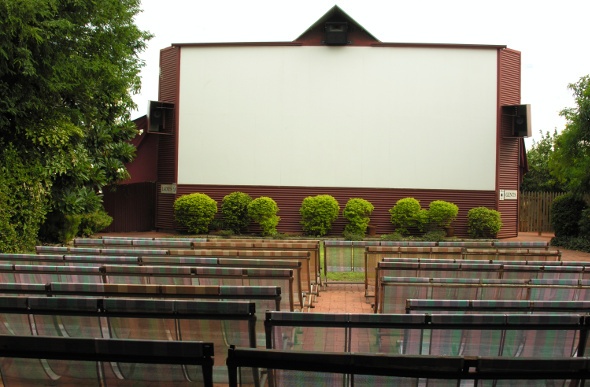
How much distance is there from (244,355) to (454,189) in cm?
2193

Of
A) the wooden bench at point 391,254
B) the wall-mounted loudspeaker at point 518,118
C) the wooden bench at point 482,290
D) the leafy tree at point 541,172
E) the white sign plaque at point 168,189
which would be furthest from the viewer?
the leafy tree at point 541,172

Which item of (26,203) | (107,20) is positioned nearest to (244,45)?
(107,20)

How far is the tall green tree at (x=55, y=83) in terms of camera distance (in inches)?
460

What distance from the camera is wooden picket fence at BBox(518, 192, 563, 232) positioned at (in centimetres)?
2906

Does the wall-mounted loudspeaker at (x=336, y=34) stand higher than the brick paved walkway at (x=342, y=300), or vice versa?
the wall-mounted loudspeaker at (x=336, y=34)

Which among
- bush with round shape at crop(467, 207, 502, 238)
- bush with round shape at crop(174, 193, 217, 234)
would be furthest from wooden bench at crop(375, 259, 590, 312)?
bush with round shape at crop(174, 193, 217, 234)

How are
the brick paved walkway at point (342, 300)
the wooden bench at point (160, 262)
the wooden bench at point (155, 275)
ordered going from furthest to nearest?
the brick paved walkway at point (342, 300), the wooden bench at point (160, 262), the wooden bench at point (155, 275)

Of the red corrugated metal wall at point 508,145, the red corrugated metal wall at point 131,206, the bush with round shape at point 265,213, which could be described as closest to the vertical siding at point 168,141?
the red corrugated metal wall at point 131,206

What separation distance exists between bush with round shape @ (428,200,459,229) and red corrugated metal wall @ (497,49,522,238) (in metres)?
2.40

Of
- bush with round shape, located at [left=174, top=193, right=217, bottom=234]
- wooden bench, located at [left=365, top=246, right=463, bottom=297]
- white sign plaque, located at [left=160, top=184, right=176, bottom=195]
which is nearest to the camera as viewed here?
wooden bench, located at [left=365, top=246, right=463, bottom=297]

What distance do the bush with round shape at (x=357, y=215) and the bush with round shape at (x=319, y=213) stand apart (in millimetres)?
528

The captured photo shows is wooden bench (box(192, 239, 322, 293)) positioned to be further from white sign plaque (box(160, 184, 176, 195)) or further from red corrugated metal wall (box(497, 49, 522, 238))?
red corrugated metal wall (box(497, 49, 522, 238))

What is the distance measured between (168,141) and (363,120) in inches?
342

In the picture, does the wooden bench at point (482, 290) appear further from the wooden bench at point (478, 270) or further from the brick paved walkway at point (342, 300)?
the brick paved walkway at point (342, 300)
